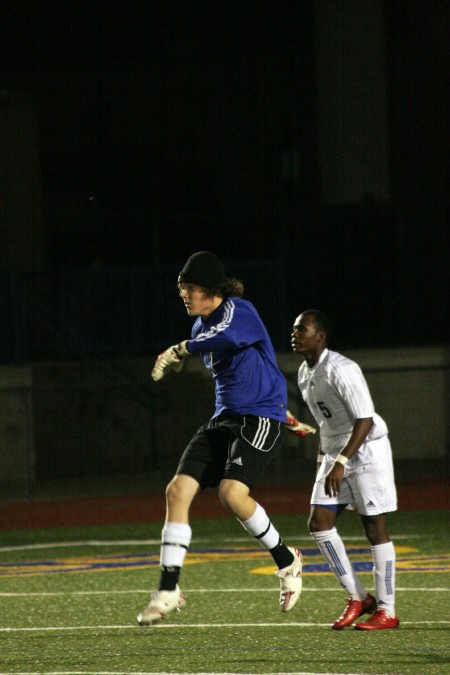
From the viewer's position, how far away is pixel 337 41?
2561 centimetres

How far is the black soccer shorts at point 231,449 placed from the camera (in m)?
8.17

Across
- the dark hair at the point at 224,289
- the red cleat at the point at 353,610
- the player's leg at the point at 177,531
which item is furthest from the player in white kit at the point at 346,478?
the player's leg at the point at 177,531

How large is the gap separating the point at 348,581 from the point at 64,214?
19.5 m

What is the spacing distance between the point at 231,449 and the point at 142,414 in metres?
14.0

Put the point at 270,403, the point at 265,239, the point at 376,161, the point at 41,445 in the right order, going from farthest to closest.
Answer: the point at 265,239, the point at 376,161, the point at 41,445, the point at 270,403

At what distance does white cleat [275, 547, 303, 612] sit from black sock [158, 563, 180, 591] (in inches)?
31.4

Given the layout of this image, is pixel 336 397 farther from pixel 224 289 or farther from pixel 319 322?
pixel 224 289

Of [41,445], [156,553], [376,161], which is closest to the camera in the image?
[156,553]

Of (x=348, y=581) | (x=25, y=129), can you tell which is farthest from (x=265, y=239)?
(x=348, y=581)

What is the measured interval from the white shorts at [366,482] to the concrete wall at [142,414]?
1137 centimetres

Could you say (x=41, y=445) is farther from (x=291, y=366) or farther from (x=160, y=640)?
(x=160, y=640)

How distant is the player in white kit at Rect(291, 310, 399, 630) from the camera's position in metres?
8.57

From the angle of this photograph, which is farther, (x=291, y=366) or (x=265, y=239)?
(x=265, y=239)

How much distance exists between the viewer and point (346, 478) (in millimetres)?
8727
